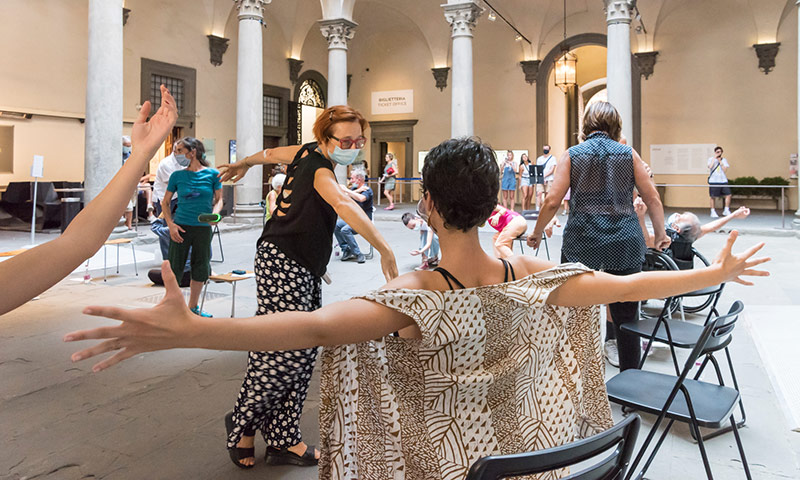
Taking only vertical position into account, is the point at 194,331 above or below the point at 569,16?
below

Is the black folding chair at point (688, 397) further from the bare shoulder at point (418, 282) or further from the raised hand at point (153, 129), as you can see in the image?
the raised hand at point (153, 129)

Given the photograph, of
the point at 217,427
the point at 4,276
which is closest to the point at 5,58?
the point at 217,427

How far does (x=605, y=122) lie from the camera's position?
11.1 feet

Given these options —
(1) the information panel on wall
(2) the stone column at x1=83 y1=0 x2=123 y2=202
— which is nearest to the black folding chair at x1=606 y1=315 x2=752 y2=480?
(2) the stone column at x1=83 y1=0 x2=123 y2=202

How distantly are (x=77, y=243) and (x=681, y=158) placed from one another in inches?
744

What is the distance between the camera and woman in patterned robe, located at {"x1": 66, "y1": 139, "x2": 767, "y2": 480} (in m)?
1.38

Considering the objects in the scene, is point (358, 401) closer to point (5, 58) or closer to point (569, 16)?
point (5, 58)

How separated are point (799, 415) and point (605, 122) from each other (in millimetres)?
1838

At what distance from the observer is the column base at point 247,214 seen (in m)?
13.1

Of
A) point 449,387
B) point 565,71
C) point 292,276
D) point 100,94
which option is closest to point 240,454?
point 292,276

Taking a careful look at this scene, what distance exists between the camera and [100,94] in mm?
9125

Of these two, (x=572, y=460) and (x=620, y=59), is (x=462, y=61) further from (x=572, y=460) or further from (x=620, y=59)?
(x=572, y=460)

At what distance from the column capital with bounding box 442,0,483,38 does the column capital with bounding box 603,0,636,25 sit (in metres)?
2.90

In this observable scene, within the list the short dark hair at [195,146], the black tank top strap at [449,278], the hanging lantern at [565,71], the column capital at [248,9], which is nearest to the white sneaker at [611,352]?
the black tank top strap at [449,278]
